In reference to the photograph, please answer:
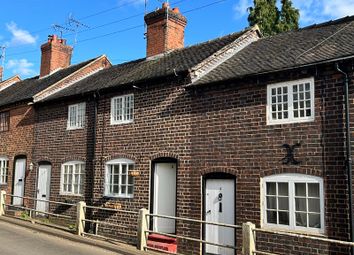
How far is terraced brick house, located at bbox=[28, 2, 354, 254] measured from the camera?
9.81 meters

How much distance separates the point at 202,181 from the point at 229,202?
1029 mm

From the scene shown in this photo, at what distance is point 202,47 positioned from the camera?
16047 millimetres

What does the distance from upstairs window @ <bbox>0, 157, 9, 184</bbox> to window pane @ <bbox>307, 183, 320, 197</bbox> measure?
1547cm

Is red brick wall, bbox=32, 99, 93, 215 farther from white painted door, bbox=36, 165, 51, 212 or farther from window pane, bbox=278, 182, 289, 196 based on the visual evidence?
window pane, bbox=278, 182, 289, 196

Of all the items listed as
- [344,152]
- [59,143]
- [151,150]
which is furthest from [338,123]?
[59,143]

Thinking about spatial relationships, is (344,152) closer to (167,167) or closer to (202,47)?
(167,167)

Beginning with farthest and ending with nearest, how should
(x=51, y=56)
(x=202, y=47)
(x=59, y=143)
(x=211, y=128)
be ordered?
(x=51, y=56)
(x=59, y=143)
(x=202, y=47)
(x=211, y=128)

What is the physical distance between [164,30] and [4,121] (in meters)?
9.86

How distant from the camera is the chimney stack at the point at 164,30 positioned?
56.9ft

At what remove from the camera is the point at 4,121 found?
21344 mm

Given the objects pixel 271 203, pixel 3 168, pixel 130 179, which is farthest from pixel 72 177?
pixel 271 203

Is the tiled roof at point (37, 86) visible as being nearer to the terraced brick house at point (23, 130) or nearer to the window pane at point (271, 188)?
the terraced brick house at point (23, 130)

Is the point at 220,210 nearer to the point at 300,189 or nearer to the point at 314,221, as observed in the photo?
the point at 300,189

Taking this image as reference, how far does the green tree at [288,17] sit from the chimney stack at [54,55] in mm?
12752
